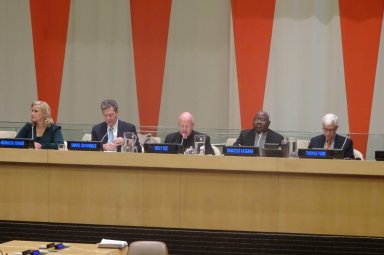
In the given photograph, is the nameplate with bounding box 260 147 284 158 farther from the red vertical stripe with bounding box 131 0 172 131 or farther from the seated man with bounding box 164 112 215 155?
the red vertical stripe with bounding box 131 0 172 131

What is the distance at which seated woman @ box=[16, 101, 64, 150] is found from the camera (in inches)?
245

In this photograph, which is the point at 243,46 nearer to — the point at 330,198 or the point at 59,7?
the point at 59,7

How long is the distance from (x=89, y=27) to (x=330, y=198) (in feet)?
14.1

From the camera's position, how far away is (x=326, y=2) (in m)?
7.98

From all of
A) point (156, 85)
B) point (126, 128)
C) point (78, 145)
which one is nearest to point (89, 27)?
point (156, 85)

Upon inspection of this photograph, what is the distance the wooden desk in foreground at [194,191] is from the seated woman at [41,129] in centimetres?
72

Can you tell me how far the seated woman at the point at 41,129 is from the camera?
6211 millimetres

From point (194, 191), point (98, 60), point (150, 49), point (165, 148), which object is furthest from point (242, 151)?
point (98, 60)

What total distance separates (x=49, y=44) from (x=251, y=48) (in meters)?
2.40

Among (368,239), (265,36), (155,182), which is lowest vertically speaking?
(368,239)

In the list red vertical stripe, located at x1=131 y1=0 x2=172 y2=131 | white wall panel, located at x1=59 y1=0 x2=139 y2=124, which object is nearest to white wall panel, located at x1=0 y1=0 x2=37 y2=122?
white wall panel, located at x1=59 y1=0 x2=139 y2=124

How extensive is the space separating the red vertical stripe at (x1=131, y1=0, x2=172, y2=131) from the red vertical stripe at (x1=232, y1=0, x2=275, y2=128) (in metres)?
0.87

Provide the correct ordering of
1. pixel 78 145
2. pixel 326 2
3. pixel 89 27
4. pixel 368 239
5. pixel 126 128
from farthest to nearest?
pixel 89 27, pixel 326 2, pixel 126 128, pixel 78 145, pixel 368 239

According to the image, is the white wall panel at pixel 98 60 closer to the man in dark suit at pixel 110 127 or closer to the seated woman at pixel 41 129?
the man in dark suit at pixel 110 127
